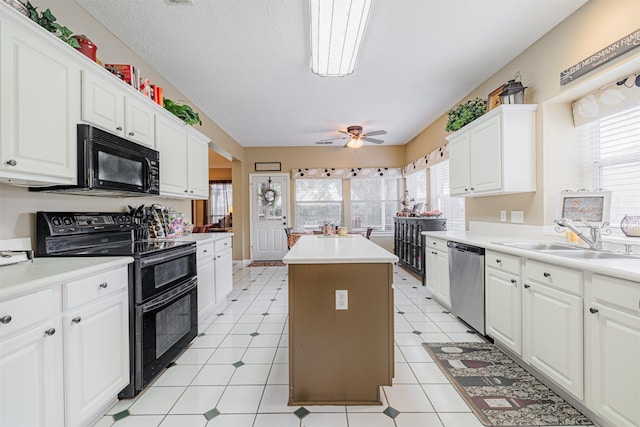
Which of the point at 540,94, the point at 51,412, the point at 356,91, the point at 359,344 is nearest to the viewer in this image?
the point at 51,412

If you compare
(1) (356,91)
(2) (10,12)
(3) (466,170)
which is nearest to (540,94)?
(3) (466,170)

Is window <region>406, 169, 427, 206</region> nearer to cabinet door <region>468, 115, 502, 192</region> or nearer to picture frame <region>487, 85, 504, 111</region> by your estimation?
cabinet door <region>468, 115, 502, 192</region>

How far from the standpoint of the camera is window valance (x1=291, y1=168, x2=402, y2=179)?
6480mm

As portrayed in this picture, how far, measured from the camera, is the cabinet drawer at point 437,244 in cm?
312

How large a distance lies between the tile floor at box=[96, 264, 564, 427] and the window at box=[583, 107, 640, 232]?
5.31 ft

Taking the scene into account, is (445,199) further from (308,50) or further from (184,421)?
(184,421)

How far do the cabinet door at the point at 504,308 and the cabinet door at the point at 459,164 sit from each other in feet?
4.08

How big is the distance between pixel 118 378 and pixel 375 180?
5.87 metres

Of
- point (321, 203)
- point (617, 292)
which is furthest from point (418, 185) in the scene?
point (617, 292)

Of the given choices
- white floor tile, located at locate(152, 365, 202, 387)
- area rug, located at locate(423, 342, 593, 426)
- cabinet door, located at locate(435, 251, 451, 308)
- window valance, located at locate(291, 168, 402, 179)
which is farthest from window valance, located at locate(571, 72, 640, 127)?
window valance, located at locate(291, 168, 402, 179)

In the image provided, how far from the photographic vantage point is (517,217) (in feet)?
9.29

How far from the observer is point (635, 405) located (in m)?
1.25

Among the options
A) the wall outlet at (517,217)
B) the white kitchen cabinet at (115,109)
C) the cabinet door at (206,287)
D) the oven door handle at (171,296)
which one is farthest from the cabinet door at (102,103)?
the wall outlet at (517,217)

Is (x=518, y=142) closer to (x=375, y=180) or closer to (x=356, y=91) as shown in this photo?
(x=356, y=91)
